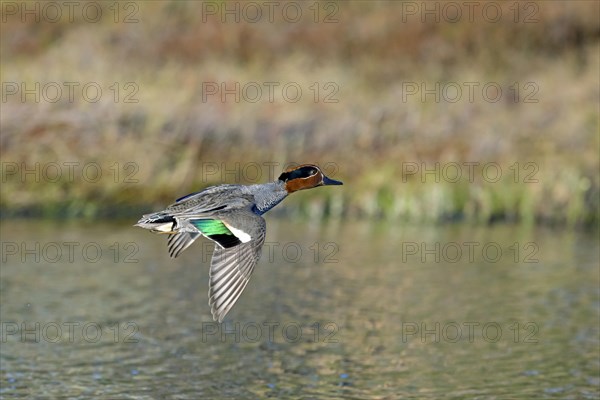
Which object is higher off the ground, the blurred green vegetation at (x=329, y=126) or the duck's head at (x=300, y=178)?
the blurred green vegetation at (x=329, y=126)

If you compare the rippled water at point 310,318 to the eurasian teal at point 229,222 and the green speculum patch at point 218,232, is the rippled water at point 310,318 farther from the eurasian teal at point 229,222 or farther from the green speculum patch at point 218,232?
the green speculum patch at point 218,232

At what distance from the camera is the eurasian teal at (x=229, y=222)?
9.09 m

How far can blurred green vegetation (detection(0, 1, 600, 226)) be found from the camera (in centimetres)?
2434

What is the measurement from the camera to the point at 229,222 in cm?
938

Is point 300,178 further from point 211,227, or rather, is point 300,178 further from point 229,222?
Result: point 211,227

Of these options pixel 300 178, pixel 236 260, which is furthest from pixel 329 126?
pixel 236 260

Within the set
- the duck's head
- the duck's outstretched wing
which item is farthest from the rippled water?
the duck's outstretched wing

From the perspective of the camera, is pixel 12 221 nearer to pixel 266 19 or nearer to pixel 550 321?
pixel 550 321

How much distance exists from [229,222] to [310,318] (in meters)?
6.16

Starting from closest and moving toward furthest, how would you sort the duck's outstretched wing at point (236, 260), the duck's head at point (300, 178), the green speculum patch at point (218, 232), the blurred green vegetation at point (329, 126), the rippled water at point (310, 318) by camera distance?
the duck's outstretched wing at point (236, 260), the green speculum patch at point (218, 232), the duck's head at point (300, 178), the rippled water at point (310, 318), the blurred green vegetation at point (329, 126)

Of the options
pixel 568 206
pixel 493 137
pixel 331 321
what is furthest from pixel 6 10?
pixel 331 321

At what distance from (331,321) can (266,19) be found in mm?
20917

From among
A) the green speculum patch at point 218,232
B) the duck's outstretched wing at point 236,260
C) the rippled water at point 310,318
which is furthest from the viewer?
the rippled water at point 310,318

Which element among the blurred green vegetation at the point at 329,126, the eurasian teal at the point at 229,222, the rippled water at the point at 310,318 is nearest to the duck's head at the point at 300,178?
the eurasian teal at the point at 229,222
